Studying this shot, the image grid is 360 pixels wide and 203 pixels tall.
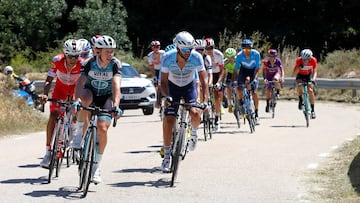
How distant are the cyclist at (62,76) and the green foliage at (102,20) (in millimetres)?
30502

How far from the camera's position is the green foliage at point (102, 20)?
44.0 metres

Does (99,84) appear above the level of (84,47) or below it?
below

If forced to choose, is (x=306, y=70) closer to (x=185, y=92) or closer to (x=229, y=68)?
(x=229, y=68)

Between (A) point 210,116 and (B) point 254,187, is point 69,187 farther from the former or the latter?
(A) point 210,116

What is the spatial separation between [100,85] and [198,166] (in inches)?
107

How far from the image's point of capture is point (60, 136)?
1256cm

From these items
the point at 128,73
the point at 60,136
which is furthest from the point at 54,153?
the point at 128,73

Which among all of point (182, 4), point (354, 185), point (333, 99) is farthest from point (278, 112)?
point (182, 4)

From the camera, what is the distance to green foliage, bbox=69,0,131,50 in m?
44.0

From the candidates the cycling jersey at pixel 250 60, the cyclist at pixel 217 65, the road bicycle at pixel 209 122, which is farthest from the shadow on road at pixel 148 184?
the cycling jersey at pixel 250 60

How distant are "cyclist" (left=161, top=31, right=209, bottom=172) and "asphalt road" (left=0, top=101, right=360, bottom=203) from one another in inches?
28.7

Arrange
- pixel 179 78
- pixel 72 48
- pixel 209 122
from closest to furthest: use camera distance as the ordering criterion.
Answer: pixel 72 48 < pixel 179 78 < pixel 209 122

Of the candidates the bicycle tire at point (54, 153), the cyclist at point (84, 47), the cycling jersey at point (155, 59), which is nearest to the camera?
the bicycle tire at point (54, 153)

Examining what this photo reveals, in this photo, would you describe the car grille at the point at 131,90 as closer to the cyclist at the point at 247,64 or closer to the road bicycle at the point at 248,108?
the cyclist at the point at 247,64
